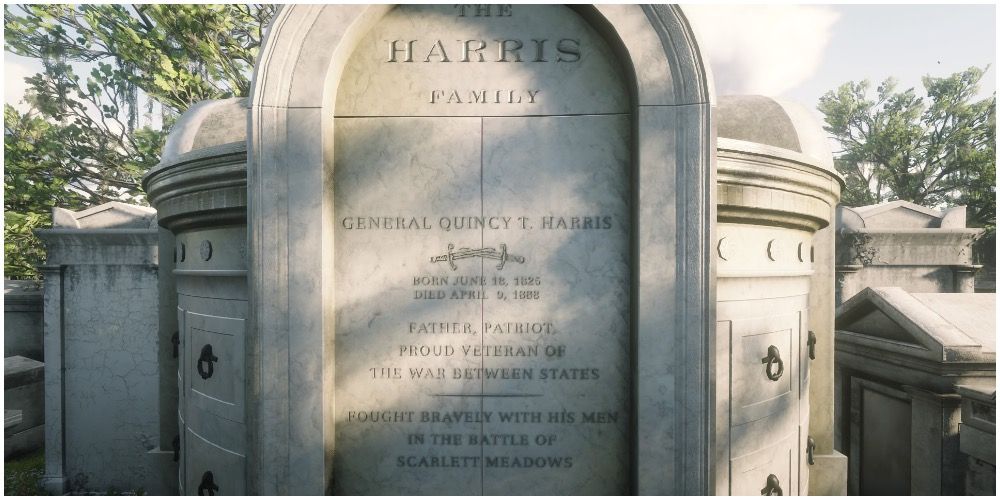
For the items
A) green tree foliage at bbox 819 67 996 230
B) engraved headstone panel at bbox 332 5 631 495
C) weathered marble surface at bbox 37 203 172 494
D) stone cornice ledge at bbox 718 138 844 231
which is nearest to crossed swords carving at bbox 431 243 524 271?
engraved headstone panel at bbox 332 5 631 495

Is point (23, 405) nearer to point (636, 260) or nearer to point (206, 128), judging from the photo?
point (206, 128)

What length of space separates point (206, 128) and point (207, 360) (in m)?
2.91

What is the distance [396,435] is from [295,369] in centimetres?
100

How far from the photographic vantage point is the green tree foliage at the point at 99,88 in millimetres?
10898

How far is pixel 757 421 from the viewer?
13.1ft

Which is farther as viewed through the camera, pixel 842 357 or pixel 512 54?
pixel 842 357

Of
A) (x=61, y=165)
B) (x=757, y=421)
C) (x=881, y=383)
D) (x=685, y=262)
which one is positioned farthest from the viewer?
(x=61, y=165)

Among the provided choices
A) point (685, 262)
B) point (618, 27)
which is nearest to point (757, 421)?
point (685, 262)

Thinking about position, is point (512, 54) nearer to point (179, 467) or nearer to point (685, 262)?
point (685, 262)

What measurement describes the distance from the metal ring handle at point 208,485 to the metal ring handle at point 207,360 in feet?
3.04

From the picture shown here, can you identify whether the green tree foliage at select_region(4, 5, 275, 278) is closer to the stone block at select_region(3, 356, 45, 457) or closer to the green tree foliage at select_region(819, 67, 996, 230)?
→ the stone block at select_region(3, 356, 45, 457)

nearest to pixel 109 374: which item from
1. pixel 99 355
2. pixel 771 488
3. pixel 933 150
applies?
pixel 99 355

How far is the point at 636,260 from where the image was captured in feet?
11.5

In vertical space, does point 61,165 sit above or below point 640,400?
above
